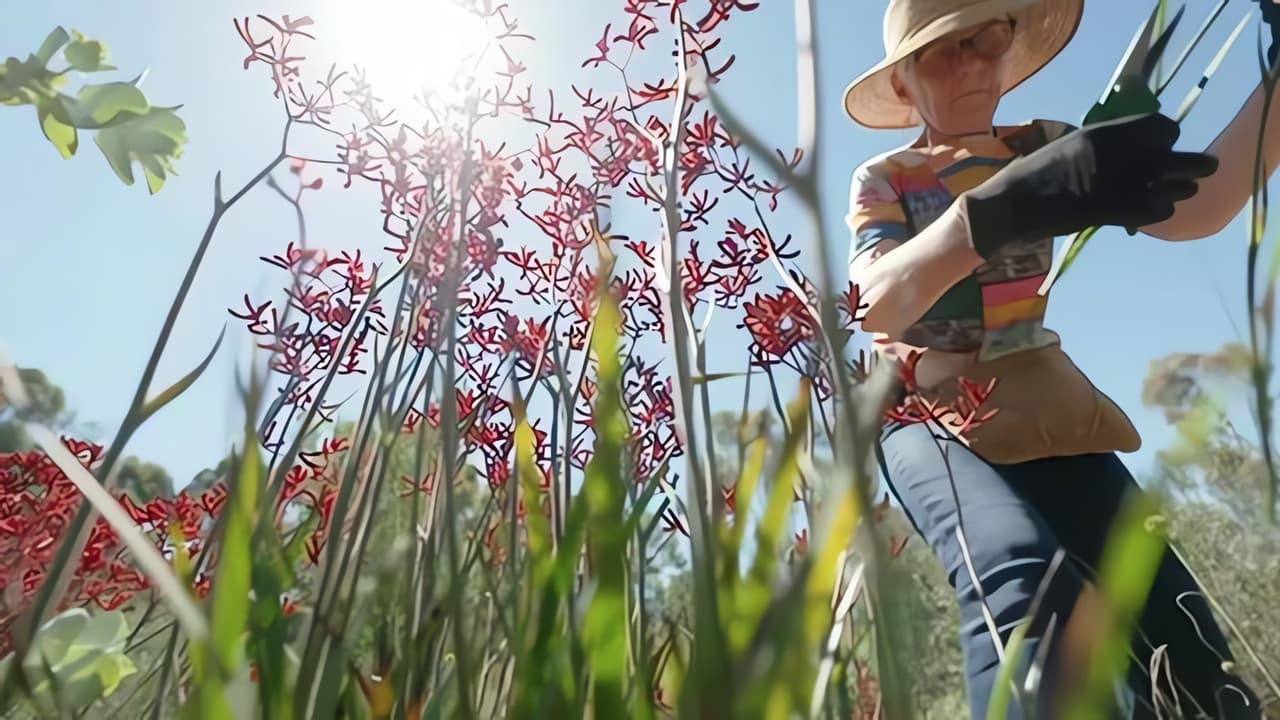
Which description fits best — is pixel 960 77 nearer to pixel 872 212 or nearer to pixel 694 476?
pixel 872 212

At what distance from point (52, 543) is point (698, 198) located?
0.56 metres

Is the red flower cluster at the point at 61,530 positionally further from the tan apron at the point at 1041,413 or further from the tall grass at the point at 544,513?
the tan apron at the point at 1041,413

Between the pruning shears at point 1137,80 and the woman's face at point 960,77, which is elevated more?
the woman's face at point 960,77

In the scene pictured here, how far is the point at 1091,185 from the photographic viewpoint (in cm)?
67

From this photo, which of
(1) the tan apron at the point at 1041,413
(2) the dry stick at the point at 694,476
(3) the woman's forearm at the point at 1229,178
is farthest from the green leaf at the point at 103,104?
(3) the woman's forearm at the point at 1229,178

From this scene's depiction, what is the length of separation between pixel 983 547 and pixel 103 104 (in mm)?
728

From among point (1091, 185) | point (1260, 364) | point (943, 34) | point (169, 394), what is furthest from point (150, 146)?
point (943, 34)

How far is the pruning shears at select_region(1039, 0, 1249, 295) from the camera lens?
1.68 ft

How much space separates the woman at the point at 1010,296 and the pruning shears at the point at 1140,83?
4 cm

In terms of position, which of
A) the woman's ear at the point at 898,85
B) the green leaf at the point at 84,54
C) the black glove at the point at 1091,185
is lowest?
the green leaf at the point at 84,54

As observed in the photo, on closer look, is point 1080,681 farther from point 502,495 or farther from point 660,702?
point 502,495

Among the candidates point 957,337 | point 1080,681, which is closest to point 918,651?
point 1080,681

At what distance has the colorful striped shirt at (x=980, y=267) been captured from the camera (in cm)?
91

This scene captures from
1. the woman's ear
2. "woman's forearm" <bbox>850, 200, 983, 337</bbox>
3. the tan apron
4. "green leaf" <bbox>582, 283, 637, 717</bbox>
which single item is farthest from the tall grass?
the woman's ear
